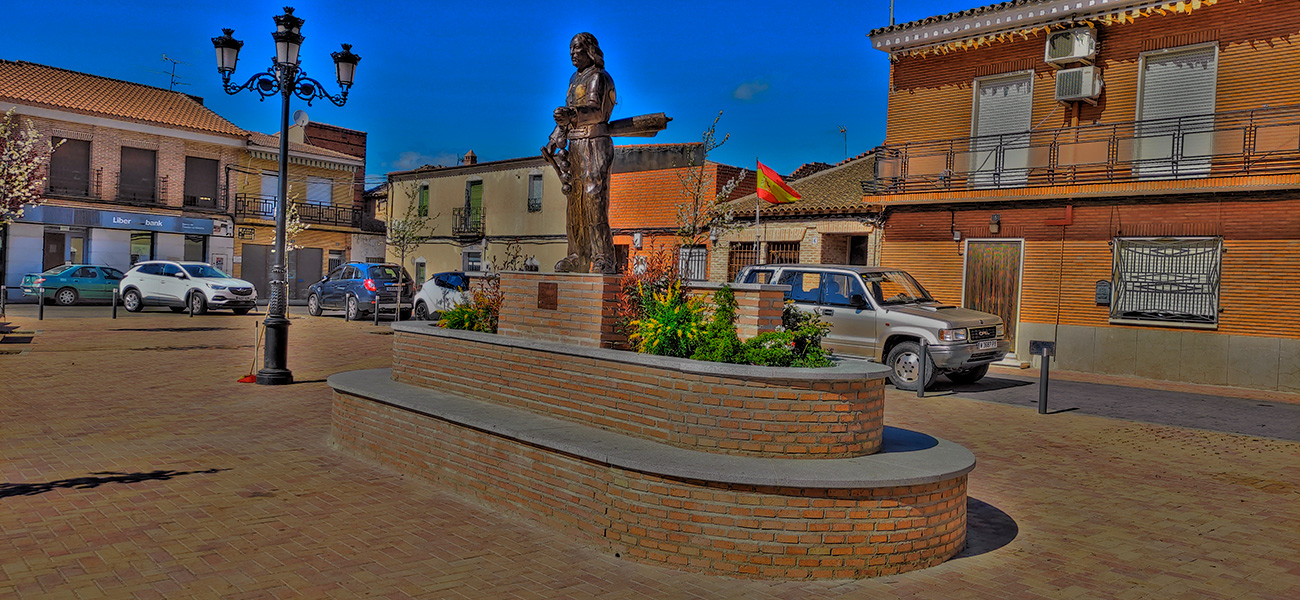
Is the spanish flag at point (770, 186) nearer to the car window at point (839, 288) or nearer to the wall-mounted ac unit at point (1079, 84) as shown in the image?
the wall-mounted ac unit at point (1079, 84)

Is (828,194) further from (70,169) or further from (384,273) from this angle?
(70,169)

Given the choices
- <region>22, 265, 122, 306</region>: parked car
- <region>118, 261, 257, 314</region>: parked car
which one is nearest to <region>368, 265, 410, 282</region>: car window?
<region>118, 261, 257, 314</region>: parked car

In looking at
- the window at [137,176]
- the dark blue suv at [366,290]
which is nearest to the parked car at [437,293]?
the dark blue suv at [366,290]

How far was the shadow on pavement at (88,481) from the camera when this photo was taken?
6.08 metres

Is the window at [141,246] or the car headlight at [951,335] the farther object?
the window at [141,246]

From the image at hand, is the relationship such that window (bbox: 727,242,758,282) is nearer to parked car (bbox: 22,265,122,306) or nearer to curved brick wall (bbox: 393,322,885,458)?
curved brick wall (bbox: 393,322,885,458)

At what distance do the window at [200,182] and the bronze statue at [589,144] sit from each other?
1355 inches

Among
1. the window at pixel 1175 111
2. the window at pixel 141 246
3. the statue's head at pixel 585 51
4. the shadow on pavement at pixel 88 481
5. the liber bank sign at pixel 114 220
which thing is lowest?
the shadow on pavement at pixel 88 481

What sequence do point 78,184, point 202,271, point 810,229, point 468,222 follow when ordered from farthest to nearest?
point 468,222
point 78,184
point 202,271
point 810,229

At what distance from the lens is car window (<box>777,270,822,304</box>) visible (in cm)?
1416

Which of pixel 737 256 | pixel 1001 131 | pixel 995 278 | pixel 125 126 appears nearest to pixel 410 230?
pixel 125 126

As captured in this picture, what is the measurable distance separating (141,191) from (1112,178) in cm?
3458

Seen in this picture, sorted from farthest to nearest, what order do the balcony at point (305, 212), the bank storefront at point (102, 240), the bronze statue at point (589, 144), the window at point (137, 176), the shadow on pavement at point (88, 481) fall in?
1. the balcony at point (305, 212)
2. the window at point (137, 176)
3. the bank storefront at point (102, 240)
4. the bronze statue at point (589, 144)
5. the shadow on pavement at point (88, 481)

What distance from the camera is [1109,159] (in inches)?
651
